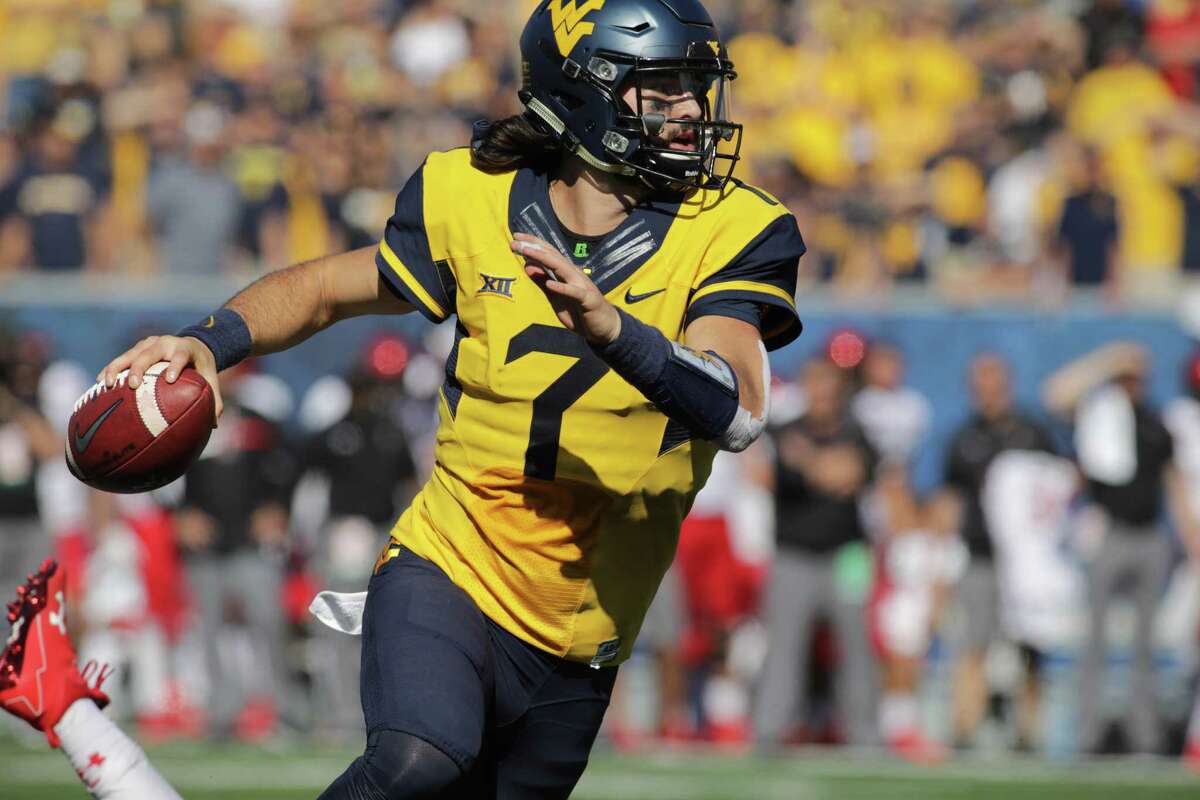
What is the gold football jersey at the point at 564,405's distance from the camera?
157 inches

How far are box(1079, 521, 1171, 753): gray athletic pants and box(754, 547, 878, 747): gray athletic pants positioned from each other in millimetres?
1053

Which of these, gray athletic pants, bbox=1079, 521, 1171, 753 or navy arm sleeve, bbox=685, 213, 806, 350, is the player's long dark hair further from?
gray athletic pants, bbox=1079, 521, 1171, 753

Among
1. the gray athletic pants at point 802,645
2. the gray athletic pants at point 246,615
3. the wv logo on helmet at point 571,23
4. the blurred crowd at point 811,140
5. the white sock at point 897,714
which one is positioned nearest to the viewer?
the wv logo on helmet at point 571,23

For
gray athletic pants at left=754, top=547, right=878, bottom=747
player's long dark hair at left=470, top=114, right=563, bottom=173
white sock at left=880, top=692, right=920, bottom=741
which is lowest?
white sock at left=880, top=692, right=920, bottom=741

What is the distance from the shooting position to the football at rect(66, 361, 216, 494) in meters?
3.89

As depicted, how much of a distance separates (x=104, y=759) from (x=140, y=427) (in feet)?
2.82

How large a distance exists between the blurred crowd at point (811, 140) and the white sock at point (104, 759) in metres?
6.86

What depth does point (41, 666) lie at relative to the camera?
4.37 metres

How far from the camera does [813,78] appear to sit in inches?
492

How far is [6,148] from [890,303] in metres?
5.82

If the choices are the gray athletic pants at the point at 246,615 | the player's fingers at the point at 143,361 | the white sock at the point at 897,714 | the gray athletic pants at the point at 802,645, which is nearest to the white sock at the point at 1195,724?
the white sock at the point at 897,714

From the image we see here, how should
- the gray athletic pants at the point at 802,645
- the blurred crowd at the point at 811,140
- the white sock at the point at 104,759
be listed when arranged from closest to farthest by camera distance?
the white sock at the point at 104,759 → the gray athletic pants at the point at 802,645 → the blurred crowd at the point at 811,140

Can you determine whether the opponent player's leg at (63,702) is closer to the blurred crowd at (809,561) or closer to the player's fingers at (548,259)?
the player's fingers at (548,259)

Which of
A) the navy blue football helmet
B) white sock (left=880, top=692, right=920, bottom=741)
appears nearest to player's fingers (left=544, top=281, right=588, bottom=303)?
the navy blue football helmet
